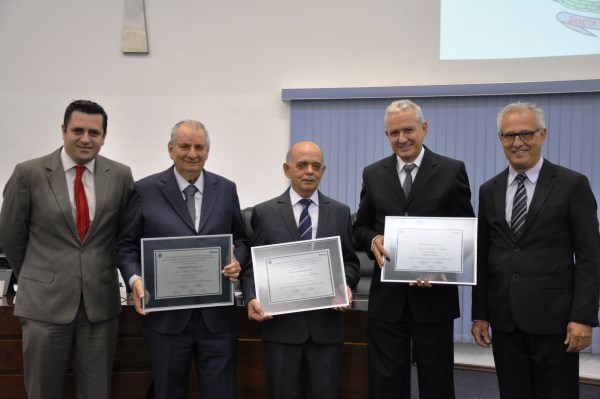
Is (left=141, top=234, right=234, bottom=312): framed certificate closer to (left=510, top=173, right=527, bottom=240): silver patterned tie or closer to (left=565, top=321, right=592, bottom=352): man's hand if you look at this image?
(left=510, top=173, right=527, bottom=240): silver patterned tie

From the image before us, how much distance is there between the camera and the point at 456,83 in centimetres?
446

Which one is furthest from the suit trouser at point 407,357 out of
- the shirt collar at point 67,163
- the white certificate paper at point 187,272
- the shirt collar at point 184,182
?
the shirt collar at point 67,163

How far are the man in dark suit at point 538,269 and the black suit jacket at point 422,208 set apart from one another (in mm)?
161

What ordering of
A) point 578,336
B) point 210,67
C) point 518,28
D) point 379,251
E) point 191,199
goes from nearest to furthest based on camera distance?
1. point 578,336
2. point 379,251
3. point 191,199
4. point 518,28
5. point 210,67

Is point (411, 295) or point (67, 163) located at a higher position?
point (67, 163)

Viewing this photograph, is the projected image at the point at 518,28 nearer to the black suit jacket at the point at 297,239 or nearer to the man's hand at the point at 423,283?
the black suit jacket at the point at 297,239

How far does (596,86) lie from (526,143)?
9.12ft

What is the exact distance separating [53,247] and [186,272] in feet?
1.90

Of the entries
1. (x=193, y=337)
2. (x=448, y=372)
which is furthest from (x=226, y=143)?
(x=448, y=372)

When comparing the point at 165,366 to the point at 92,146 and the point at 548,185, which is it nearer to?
the point at 92,146

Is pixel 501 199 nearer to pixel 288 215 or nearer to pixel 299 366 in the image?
pixel 288 215

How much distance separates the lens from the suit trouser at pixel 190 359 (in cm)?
196

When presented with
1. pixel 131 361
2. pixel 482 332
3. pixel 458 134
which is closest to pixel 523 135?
pixel 482 332

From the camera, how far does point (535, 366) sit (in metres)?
1.90
